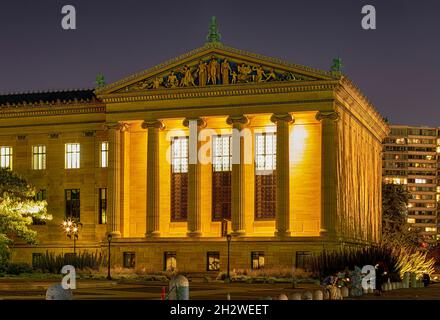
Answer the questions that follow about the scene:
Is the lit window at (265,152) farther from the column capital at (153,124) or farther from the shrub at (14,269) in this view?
the shrub at (14,269)

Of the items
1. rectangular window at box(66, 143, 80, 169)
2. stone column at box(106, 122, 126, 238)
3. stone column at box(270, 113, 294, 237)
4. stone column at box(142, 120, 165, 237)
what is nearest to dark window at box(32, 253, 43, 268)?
stone column at box(106, 122, 126, 238)

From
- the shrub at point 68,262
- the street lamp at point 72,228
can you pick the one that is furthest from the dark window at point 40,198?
the shrub at point 68,262

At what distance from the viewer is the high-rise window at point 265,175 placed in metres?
89.6

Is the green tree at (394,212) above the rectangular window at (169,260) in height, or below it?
above

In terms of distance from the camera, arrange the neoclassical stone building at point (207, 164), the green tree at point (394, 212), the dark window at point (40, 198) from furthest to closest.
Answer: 1. the green tree at point (394, 212)
2. the dark window at point (40, 198)
3. the neoclassical stone building at point (207, 164)

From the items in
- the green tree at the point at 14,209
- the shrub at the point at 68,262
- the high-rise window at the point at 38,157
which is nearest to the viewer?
the green tree at the point at 14,209

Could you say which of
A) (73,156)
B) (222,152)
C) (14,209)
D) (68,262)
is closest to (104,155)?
(73,156)

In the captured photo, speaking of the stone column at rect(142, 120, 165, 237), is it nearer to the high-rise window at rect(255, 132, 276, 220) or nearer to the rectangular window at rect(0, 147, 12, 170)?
the high-rise window at rect(255, 132, 276, 220)

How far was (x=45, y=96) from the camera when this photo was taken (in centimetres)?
10481

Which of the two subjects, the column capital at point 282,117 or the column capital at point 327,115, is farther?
the column capital at point 282,117

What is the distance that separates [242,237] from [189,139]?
414 inches

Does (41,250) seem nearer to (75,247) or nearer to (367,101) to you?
(75,247)

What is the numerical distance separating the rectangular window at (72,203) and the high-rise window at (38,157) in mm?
3954
